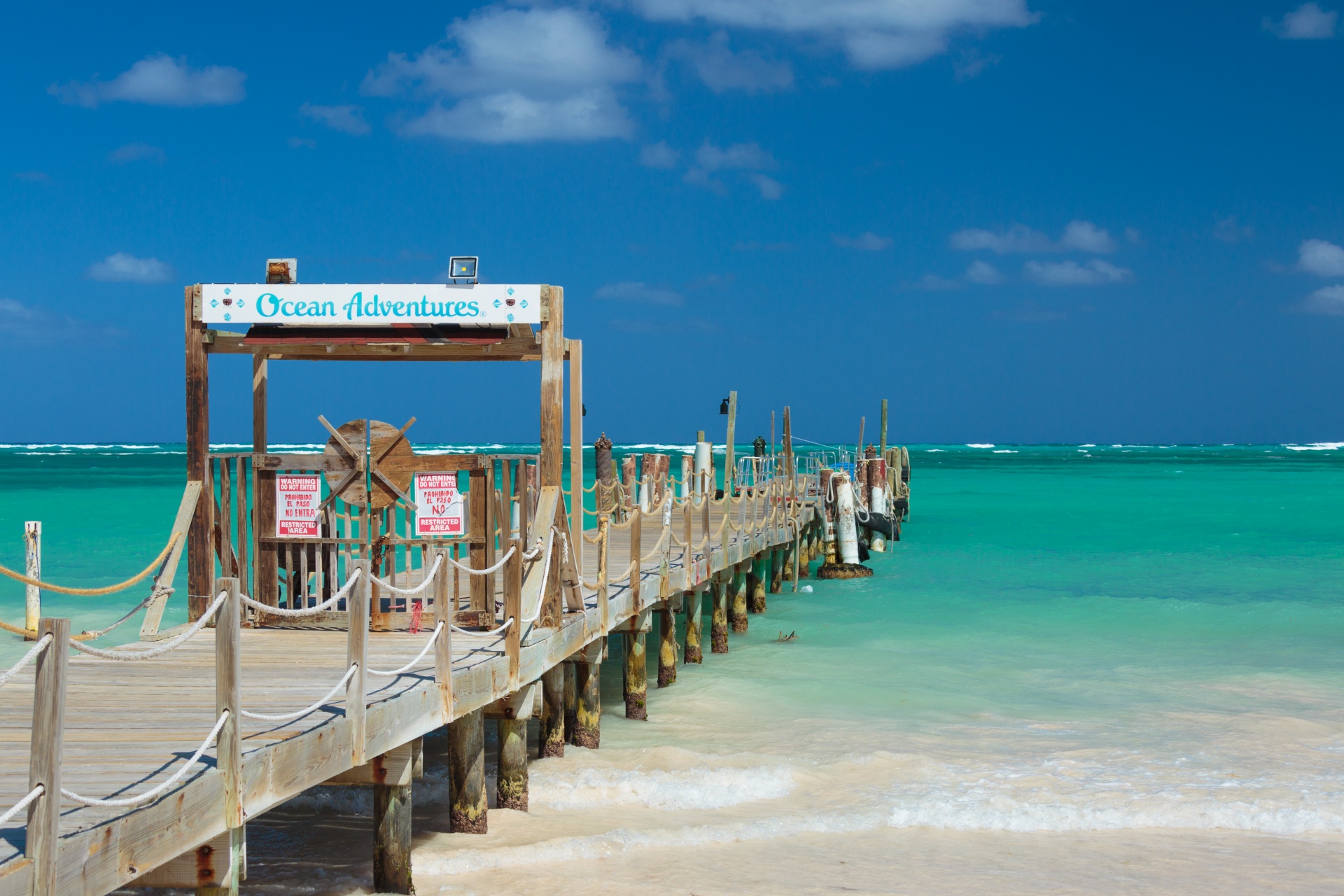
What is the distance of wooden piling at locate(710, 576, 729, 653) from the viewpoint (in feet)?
59.3

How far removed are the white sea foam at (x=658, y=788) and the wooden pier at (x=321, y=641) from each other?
1.92 ft

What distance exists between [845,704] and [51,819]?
35.7ft

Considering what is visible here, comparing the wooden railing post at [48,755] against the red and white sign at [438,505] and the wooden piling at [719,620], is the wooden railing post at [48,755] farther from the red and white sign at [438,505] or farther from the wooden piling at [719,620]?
the wooden piling at [719,620]

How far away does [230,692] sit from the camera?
17.3 feet

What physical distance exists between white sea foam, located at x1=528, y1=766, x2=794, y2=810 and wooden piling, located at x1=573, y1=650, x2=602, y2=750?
1131 mm

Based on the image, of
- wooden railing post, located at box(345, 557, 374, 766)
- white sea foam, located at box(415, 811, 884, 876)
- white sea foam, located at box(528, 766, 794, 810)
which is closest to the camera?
wooden railing post, located at box(345, 557, 374, 766)

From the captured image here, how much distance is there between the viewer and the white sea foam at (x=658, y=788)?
394 inches

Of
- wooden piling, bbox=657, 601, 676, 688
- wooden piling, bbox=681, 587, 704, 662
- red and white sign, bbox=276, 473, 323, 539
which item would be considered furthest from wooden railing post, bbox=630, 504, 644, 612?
wooden piling, bbox=681, 587, 704, 662

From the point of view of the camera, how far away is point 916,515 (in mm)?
49094

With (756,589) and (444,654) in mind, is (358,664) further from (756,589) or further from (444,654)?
(756,589)

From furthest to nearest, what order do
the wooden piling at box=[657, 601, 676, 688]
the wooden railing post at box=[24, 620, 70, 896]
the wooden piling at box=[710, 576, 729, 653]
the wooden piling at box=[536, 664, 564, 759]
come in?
the wooden piling at box=[710, 576, 729, 653]
the wooden piling at box=[657, 601, 676, 688]
the wooden piling at box=[536, 664, 564, 759]
the wooden railing post at box=[24, 620, 70, 896]

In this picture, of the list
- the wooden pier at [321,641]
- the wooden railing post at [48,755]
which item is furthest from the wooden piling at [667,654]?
the wooden railing post at [48,755]

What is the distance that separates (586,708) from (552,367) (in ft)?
12.8

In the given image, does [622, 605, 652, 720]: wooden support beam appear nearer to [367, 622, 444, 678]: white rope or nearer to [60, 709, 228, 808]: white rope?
[367, 622, 444, 678]: white rope
